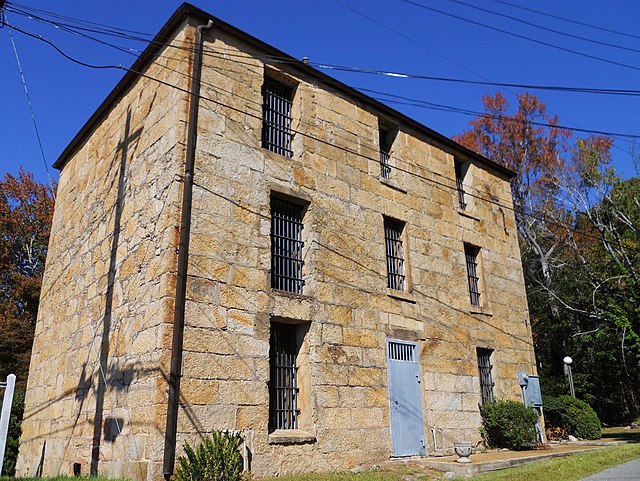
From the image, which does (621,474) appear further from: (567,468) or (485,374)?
(485,374)

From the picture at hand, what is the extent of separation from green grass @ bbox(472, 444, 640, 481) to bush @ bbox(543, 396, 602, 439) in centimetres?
480

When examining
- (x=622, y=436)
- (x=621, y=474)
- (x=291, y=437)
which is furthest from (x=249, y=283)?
(x=622, y=436)

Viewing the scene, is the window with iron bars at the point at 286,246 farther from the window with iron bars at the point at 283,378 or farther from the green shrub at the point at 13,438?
the green shrub at the point at 13,438

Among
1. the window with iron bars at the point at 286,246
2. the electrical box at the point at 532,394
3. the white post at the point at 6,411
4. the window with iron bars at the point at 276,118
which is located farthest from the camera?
the electrical box at the point at 532,394

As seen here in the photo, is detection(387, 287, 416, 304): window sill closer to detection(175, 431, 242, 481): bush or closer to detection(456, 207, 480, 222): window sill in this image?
detection(456, 207, 480, 222): window sill

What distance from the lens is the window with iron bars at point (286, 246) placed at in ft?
30.0

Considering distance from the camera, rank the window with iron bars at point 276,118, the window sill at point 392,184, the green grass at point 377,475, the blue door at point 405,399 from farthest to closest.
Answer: the window sill at point 392,184
the window with iron bars at point 276,118
the blue door at point 405,399
the green grass at point 377,475

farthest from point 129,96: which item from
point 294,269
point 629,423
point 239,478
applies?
point 629,423

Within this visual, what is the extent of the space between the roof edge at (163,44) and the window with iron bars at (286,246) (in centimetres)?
290

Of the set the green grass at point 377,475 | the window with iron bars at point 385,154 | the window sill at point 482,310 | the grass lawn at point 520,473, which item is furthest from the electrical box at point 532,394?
the window with iron bars at point 385,154

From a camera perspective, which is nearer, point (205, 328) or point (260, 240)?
point (205, 328)

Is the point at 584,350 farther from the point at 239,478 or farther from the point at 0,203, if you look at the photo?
the point at 0,203

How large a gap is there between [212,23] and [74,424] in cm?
715

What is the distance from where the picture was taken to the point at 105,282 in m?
9.28
